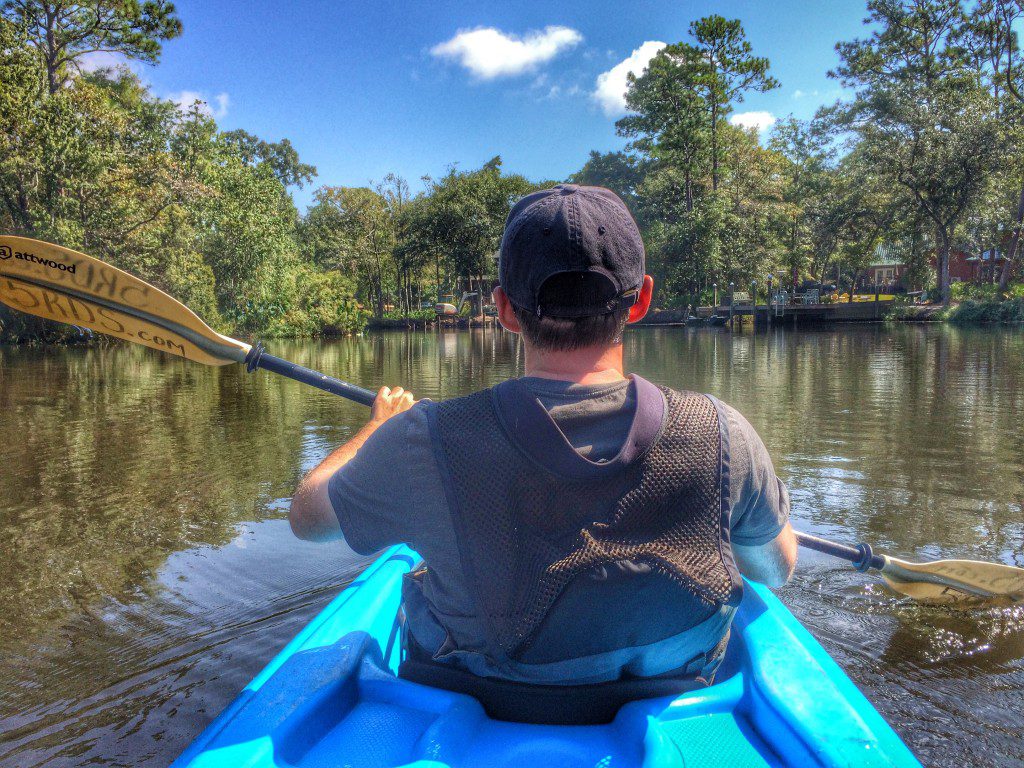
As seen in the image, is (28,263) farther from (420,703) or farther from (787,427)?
(787,427)

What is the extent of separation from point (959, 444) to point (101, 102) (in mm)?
24712

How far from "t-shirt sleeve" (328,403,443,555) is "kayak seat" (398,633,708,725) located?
33cm

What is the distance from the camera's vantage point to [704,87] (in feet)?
113

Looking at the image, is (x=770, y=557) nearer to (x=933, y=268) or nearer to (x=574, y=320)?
(x=574, y=320)

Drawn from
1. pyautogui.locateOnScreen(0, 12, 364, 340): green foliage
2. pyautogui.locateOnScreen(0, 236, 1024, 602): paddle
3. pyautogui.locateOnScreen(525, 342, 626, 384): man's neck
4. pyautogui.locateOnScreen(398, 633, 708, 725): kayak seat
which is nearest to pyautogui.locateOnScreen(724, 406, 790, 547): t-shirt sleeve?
pyautogui.locateOnScreen(525, 342, 626, 384): man's neck

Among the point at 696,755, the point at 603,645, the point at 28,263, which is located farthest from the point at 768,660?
the point at 28,263

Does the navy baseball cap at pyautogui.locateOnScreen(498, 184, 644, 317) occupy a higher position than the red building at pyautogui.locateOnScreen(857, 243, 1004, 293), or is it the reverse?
the red building at pyautogui.locateOnScreen(857, 243, 1004, 293)

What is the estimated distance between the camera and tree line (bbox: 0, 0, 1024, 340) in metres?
21.3

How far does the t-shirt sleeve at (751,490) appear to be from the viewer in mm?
1196

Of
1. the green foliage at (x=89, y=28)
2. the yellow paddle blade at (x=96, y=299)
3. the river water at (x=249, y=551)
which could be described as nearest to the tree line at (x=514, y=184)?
the green foliage at (x=89, y=28)

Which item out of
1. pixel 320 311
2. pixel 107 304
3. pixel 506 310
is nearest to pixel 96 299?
pixel 107 304

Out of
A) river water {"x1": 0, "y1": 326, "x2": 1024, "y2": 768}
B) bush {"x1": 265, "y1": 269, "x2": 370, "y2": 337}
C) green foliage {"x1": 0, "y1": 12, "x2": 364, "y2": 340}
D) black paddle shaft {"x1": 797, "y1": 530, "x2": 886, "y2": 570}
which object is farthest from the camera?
bush {"x1": 265, "y1": 269, "x2": 370, "y2": 337}

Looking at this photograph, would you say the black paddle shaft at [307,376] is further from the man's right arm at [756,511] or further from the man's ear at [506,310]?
the man's right arm at [756,511]

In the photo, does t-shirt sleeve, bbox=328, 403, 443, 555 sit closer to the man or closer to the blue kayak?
the man
